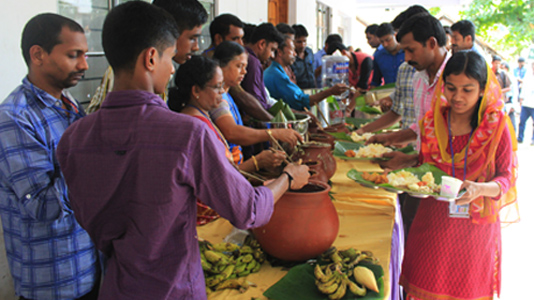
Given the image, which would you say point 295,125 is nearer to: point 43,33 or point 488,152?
point 488,152

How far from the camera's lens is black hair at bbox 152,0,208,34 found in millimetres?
2002

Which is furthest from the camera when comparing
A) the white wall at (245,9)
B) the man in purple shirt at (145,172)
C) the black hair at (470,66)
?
the white wall at (245,9)

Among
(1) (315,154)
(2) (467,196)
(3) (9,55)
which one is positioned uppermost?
(3) (9,55)

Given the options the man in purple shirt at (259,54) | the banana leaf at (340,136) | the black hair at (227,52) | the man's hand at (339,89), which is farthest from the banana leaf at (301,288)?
the man's hand at (339,89)

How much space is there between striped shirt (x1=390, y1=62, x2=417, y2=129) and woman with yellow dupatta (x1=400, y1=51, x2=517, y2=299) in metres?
1.00

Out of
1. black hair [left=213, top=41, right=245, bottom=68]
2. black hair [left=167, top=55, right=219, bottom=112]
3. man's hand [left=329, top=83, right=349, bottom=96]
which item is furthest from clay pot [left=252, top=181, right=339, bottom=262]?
man's hand [left=329, top=83, right=349, bottom=96]

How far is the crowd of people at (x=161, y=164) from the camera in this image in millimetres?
997

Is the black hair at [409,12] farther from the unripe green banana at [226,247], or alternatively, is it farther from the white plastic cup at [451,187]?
the unripe green banana at [226,247]

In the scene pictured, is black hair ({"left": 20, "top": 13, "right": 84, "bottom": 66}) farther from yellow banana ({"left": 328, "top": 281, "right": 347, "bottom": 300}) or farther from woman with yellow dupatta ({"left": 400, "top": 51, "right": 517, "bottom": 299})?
woman with yellow dupatta ({"left": 400, "top": 51, "right": 517, "bottom": 299})

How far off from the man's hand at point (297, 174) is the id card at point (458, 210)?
87cm

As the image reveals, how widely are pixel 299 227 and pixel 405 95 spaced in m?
2.01

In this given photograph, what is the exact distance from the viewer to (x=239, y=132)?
229 cm

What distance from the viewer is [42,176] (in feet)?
4.42

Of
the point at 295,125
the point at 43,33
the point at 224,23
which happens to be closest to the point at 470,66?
the point at 295,125
